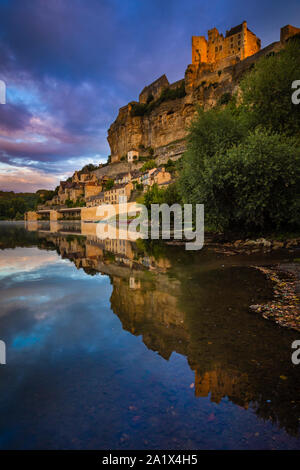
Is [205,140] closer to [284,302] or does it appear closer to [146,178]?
[284,302]

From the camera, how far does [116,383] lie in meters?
2.98

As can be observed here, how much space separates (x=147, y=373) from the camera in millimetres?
3191

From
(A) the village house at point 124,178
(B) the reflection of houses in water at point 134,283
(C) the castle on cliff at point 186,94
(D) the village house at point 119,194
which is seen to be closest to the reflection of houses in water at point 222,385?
(B) the reflection of houses in water at point 134,283

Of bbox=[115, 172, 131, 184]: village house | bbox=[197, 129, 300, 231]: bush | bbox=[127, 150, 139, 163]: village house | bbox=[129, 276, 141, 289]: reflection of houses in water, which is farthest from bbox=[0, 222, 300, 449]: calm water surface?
bbox=[127, 150, 139, 163]: village house

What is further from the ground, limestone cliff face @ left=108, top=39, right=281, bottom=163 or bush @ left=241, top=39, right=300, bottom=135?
limestone cliff face @ left=108, top=39, right=281, bottom=163

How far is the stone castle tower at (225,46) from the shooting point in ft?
219

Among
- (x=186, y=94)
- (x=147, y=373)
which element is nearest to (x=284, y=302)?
(x=147, y=373)

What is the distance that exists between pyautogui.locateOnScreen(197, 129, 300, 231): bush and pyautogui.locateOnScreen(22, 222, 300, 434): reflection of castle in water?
7725 millimetres

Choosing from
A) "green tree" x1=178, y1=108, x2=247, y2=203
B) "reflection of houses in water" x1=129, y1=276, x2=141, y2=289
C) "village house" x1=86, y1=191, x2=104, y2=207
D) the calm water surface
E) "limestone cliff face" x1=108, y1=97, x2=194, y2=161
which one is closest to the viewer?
the calm water surface

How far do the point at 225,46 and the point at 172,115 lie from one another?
22.1 m

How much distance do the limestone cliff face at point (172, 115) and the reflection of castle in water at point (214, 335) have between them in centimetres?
4900

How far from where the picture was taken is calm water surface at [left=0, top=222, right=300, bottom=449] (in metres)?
2.28

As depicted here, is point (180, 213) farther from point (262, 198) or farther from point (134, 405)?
point (134, 405)

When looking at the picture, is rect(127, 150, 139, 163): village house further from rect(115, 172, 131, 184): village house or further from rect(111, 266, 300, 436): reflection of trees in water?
rect(111, 266, 300, 436): reflection of trees in water
